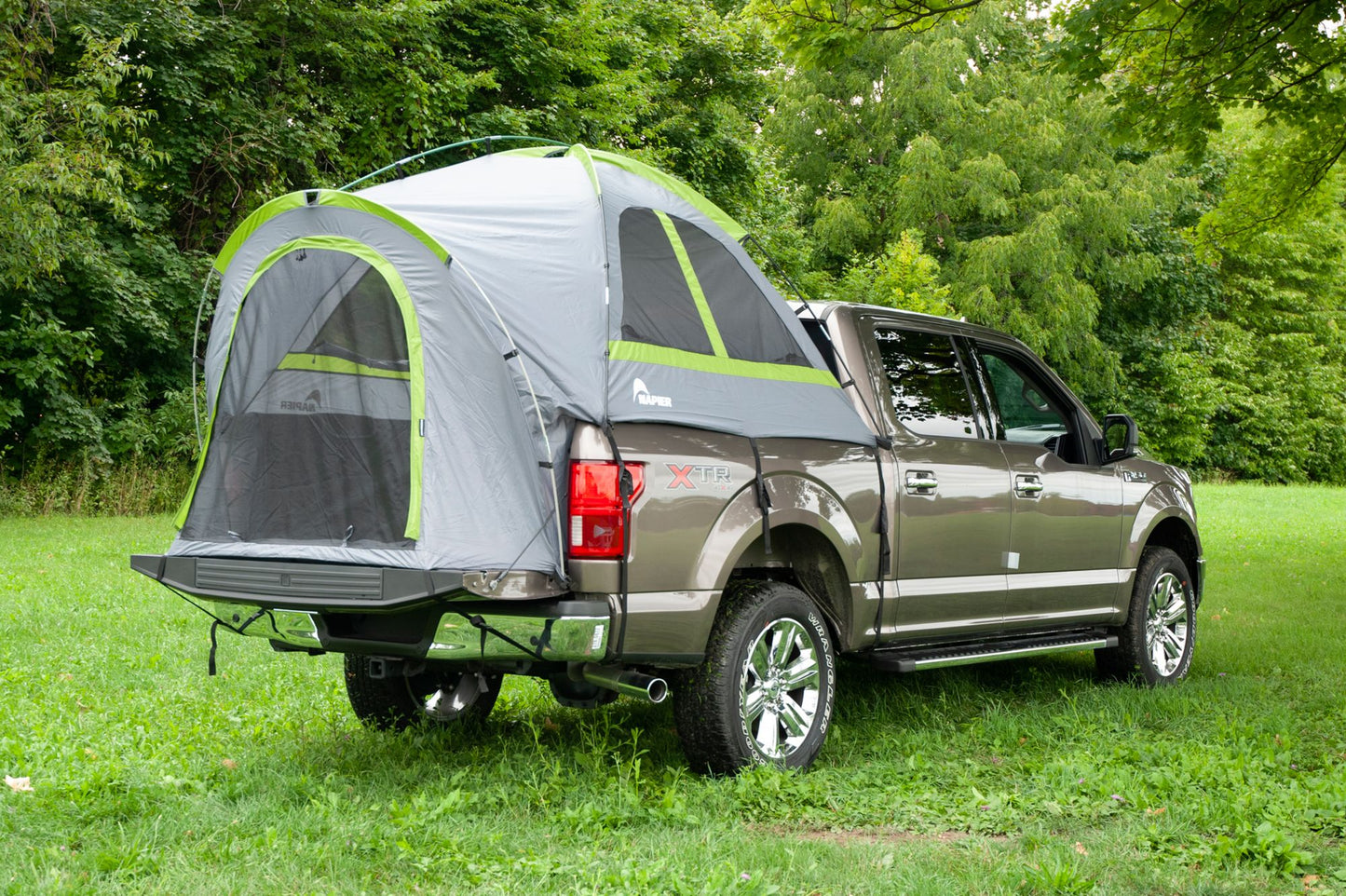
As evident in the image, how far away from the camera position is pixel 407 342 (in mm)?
4754

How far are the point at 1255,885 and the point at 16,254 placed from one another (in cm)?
1339

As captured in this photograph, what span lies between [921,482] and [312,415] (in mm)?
2699

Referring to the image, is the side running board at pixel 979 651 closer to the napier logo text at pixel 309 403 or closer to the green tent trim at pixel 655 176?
the green tent trim at pixel 655 176

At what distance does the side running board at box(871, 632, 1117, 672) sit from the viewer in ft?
18.7

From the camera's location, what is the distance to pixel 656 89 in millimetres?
22797

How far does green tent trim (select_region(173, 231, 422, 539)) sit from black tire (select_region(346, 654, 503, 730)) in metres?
1.10

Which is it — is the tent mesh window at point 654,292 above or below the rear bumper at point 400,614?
above

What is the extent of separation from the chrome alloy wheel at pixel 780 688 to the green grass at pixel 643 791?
0.19m

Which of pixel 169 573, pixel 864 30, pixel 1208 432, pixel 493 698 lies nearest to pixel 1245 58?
pixel 864 30

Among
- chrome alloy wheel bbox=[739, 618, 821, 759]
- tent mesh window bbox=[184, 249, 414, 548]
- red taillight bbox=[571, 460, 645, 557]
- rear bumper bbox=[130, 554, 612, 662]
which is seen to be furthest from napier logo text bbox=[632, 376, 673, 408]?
chrome alloy wheel bbox=[739, 618, 821, 759]

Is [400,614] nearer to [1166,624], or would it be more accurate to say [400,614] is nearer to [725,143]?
[1166,624]

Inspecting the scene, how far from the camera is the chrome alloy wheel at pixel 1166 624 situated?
24.3 ft

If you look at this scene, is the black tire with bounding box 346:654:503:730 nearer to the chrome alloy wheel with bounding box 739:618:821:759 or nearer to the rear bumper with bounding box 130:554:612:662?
the rear bumper with bounding box 130:554:612:662

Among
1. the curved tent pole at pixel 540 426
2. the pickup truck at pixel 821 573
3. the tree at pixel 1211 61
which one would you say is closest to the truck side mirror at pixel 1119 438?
the pickup truck at pixel 821 573
